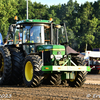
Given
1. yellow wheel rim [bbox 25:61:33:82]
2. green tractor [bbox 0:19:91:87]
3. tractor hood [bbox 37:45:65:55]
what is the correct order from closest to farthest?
green tractor [bbox 0:19:91:87] → yellow wheel rim [bbox 25:61:33:82] → tractor hood [bbox 37:45:65:55]

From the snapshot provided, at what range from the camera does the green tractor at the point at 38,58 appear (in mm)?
13227

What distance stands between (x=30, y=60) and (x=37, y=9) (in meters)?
52.4

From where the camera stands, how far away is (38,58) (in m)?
13.0

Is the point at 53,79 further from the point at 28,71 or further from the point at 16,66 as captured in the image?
the point at 16,66

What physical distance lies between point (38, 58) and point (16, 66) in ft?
6.38

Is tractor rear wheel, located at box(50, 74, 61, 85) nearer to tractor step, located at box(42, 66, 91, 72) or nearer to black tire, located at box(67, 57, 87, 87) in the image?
black tire, located at box(67, 57, 87, 87)

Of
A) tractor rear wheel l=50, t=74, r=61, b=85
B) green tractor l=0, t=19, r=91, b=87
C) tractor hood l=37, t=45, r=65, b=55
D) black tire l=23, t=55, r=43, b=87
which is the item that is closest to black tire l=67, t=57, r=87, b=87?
green tractor l=0, t=19, r=91, b=87

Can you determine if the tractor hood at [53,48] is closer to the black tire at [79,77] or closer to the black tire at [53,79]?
the black tire at [79,77]

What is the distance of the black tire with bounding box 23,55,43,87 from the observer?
42.0ft

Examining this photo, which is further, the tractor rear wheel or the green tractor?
the tractor rear wheel

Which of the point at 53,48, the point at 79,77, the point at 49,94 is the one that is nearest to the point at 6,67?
the point at 53,48

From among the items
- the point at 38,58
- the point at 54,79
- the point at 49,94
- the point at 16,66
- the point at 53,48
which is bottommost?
the point at 54,79

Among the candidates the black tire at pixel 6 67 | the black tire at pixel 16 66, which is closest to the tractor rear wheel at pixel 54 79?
the black tire at pixel 16 66

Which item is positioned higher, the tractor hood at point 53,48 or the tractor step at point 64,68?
the tractor hood at point 53,48
